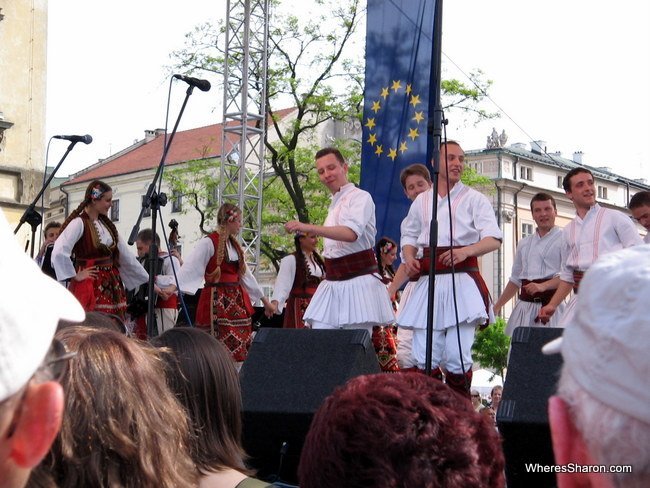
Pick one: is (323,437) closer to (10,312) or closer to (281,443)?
(10,312)

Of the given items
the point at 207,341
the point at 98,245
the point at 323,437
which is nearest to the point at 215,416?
the point at 207,341

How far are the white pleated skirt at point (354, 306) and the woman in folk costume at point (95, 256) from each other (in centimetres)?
234

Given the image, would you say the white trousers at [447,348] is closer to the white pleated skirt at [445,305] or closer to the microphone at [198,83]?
the white pleated skirt at [445,305]

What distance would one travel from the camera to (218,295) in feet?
29.3

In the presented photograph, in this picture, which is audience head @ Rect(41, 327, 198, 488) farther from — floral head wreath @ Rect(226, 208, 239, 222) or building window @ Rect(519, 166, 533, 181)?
building window @ Rect(519, 166, 533, 181)

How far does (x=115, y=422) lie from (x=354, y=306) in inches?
194

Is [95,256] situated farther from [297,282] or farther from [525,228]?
[525,228]

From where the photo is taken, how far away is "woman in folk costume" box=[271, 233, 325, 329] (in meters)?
9.24

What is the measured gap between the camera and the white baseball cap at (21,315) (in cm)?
96

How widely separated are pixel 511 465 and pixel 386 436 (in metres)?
2.42

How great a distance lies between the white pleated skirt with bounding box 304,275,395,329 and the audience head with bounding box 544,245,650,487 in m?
5.51

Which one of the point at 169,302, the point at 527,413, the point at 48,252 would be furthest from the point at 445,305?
the point at 48,252

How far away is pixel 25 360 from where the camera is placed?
3.20 ft

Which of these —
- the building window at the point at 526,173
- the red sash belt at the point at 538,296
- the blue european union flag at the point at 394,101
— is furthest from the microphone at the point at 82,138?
the building window at the point at 526,173
